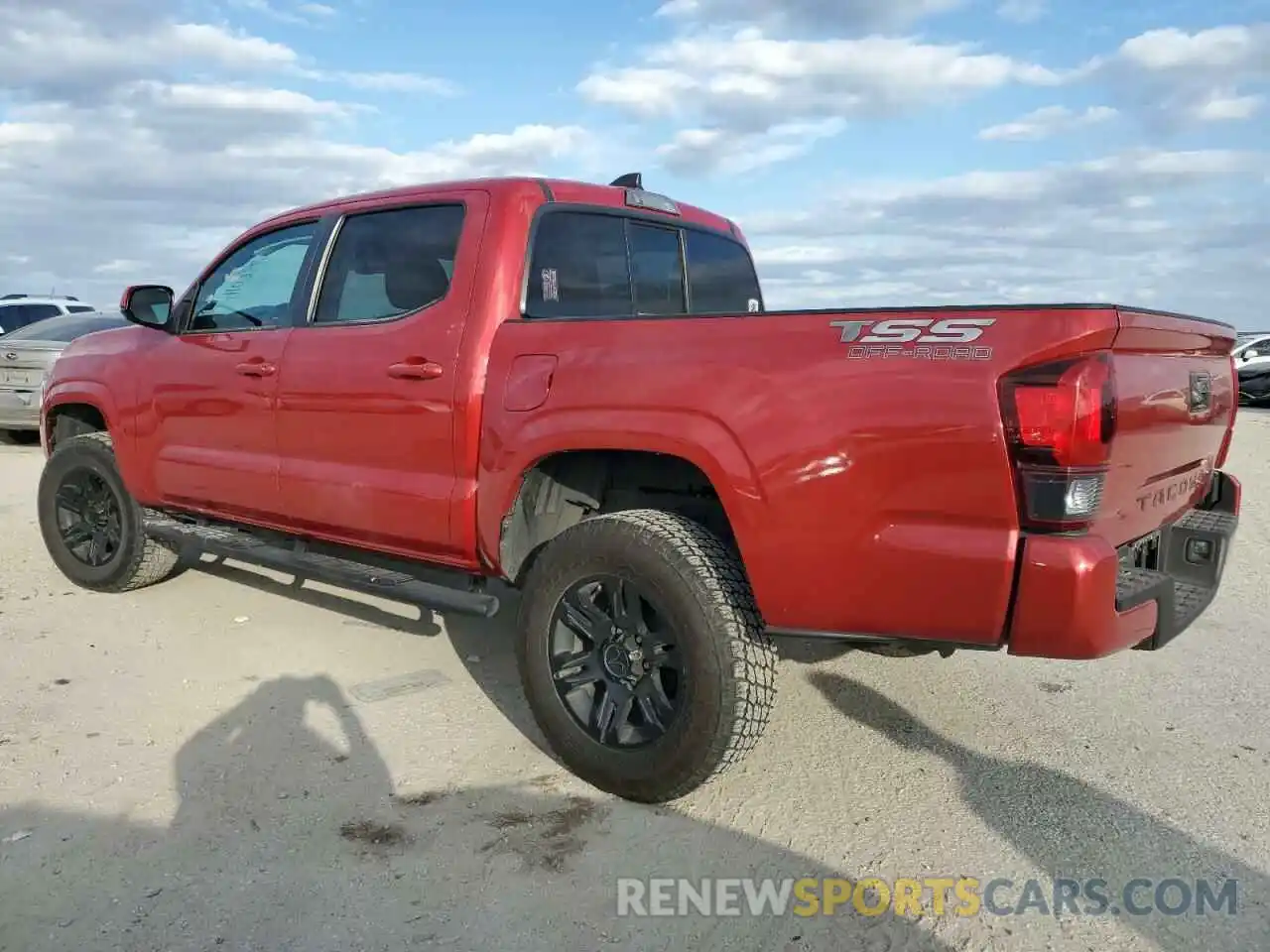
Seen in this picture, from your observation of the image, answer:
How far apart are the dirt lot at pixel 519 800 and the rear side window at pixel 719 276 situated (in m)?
1.68

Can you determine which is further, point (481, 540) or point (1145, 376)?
point (481, 540)

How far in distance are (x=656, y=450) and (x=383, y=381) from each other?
1284 mm

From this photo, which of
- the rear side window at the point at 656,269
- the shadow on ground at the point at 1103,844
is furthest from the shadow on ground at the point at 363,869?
the rear side window at the point at 656,269

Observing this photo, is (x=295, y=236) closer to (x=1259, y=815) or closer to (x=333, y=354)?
(x=333, y=354)

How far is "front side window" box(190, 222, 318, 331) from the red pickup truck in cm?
2

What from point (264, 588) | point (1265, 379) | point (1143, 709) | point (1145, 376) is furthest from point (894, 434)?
point (1265, 379)

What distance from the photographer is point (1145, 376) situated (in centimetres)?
265

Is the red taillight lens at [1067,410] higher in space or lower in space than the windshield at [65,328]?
lower

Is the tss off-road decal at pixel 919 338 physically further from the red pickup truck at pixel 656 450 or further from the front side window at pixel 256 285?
the front side window at pixel 256 285

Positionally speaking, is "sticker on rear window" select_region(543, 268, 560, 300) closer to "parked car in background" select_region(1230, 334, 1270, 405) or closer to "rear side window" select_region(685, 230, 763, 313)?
"rear side window" select_region(685, 230, 763, 313)

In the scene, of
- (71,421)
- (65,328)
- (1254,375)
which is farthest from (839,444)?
(1254,375)

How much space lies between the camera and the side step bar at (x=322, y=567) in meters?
3.61

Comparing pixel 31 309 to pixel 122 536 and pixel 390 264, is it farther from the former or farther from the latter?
pixel 390 264

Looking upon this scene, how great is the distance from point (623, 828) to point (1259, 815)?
1.96m
